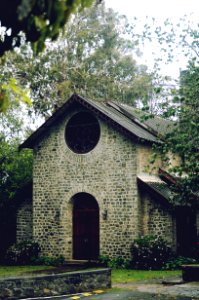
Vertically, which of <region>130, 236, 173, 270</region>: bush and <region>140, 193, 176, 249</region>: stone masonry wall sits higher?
<region>140, 193, 176, 249</region>: stone masonry wall

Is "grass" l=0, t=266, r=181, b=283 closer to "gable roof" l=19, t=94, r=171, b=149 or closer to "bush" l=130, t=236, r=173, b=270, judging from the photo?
"bush" l=130, t=236, r=173, b=270

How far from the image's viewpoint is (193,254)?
69.5ft

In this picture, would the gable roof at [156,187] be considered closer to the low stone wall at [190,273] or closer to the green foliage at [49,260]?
the green foliage at [49,260]

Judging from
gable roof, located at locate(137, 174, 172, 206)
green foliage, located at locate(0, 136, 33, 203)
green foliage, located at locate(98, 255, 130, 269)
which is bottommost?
green foliage, located at locate(98, 255, 130, 269)

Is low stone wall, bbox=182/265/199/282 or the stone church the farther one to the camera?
the stone church

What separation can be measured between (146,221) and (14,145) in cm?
1023

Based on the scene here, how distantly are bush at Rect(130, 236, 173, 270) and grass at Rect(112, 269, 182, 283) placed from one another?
722 millimetres

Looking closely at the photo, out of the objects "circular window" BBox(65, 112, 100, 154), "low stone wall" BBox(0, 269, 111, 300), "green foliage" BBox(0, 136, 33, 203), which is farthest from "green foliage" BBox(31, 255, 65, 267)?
"low stone wall" BBox(0, 269, 111, 300)

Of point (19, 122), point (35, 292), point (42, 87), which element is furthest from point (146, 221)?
point (42, 87)

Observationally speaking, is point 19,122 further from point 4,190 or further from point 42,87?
point 4,190

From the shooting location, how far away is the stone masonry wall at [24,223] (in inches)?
977

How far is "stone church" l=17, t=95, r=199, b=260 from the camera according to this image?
21781mm

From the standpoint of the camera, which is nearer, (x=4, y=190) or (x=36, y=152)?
(x=36, y=152)

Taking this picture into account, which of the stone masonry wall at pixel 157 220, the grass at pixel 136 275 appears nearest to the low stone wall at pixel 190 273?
the grass at pixel 136 275
